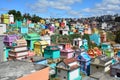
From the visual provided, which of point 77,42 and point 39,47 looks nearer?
point 39,47

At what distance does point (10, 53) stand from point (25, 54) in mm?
2260

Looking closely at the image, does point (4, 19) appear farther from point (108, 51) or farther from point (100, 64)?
point (100, 64)

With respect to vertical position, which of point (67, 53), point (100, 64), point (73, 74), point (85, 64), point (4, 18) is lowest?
point (73, 74)

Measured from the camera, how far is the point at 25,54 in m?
28.5

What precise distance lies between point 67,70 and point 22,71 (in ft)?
36.3

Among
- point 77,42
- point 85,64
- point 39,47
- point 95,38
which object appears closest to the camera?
point 85,64

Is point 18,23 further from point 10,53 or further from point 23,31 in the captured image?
point 10,53

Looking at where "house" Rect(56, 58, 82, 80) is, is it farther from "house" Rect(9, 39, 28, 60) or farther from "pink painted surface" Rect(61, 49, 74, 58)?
"pink painted surface" Rect(61, 49, 74, 58)

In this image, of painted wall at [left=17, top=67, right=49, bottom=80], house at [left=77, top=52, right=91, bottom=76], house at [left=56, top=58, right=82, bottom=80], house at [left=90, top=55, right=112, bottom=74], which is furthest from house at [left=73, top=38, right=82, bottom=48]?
painted wall at [left=17, top=67, right=49, bottom=80]

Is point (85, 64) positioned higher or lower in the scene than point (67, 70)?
lower

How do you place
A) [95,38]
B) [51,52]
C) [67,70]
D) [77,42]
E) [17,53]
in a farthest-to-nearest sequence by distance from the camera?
[95,38] < [77,42] < [51,52] < [17,53] < [67,70]

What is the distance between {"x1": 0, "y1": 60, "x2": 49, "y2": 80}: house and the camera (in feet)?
32.9

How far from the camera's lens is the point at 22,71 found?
10.9 m

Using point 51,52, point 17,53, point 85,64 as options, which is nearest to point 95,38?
point 51,52
